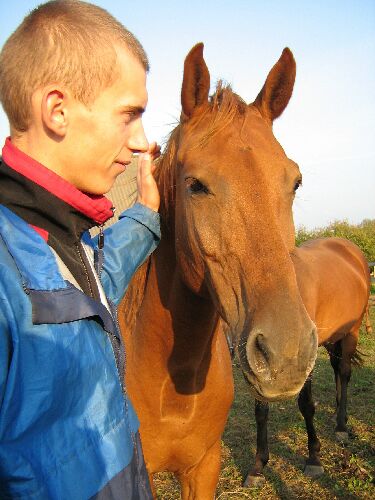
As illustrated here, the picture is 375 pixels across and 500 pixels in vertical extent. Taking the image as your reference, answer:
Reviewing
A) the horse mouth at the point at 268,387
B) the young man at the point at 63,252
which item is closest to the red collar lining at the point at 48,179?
the young man at the point at 63,252

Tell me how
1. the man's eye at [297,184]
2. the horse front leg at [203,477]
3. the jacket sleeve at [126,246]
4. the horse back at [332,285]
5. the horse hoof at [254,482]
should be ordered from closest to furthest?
the jacket sleeve at [126,246] < the man's eye at [297,184] < the horse front leg at [203,477] < the horse hoof at [254,482] < the horse back at [332,285]

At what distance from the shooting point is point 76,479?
98 centimetres

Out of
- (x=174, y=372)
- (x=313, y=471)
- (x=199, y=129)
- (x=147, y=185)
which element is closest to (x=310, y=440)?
(x=313, y=471)

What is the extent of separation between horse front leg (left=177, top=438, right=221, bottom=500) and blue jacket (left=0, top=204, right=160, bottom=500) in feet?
5.54

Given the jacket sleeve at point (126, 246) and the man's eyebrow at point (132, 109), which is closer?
the man's eyebrow at point (132, 109)

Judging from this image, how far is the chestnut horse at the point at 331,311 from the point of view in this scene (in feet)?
14.1

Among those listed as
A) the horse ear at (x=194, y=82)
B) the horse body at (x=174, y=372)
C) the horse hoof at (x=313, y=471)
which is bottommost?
the horse hoof at (x=313, y=471)

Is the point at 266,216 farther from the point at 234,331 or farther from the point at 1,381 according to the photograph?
the point at 1,381

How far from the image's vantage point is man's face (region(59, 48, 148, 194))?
1128 millimetres

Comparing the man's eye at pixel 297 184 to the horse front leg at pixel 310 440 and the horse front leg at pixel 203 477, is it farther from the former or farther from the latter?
the horse front leg at pixel 310 440

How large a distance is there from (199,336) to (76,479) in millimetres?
1287

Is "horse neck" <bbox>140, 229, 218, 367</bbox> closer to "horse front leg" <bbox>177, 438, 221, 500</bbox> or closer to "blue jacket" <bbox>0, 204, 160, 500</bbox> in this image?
"horse front leg" <bbox>177, 438, 221, 500</bbox>

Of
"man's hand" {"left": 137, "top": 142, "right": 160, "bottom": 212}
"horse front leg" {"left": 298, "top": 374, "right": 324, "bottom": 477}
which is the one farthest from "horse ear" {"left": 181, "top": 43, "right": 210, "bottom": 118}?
"horse front leg" {"left": 298, "top": 374, "right": 324, "bottom": 477}

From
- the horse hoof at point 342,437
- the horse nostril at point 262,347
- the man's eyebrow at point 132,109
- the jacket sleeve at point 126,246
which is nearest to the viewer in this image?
the man's eyebrow at point 132,109
